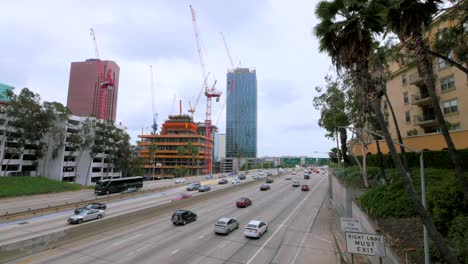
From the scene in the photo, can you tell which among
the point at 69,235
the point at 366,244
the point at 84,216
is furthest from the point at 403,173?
the point at 84,216

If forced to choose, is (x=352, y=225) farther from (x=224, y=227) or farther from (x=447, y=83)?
(x=447, y=83)

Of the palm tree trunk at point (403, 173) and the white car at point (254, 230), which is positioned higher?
the palm tree trunk at point (403, 173)

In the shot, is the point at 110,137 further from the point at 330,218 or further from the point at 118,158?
the point at 330,218

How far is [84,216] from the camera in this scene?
2847 centimetres

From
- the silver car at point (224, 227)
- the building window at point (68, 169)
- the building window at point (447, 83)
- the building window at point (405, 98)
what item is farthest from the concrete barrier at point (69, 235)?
the building window at point (68, 169)

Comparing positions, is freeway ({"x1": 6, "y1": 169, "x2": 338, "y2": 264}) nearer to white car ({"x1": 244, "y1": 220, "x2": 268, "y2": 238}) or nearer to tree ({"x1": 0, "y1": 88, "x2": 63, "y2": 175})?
white car ({"x1": 244, "y1": 220, "x2": 268, "y2": 238})

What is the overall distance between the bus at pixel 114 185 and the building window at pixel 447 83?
57847mm

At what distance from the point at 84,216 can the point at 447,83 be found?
48.5m

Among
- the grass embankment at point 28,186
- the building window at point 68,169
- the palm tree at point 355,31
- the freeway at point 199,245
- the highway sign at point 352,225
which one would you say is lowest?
the freeway at point 199,245

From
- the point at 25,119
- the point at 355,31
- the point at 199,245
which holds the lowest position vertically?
the point at 199,245

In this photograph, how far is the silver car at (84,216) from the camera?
90.6 ft

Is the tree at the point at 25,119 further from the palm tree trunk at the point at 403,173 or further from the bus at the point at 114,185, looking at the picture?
the palm tree trunk at the point at 403,173

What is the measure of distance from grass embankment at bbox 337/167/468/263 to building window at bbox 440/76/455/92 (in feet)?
56.6

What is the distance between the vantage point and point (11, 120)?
64125 millimetres
